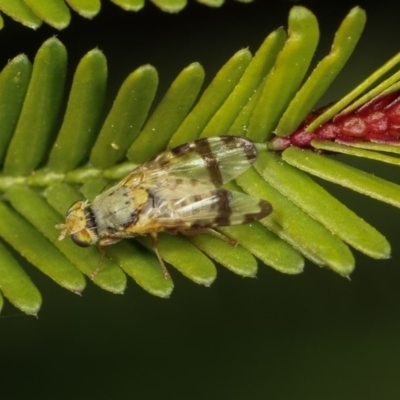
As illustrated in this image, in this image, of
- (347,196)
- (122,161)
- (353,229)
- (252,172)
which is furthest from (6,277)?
(347,196)

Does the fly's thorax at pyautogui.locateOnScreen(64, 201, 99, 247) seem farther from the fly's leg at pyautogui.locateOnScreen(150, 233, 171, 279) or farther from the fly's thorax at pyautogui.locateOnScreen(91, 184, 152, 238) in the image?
the fly's leg at pyautogui.locateOnScreen(150, 233, 171, 279)

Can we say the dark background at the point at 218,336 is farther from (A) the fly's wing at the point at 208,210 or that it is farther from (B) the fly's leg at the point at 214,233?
(B) the fly's leg at the point at 214,233

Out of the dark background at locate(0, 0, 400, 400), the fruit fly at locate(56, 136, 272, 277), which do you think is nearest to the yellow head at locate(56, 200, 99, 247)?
the fruit fly at locate(56, 136, 272, 277)

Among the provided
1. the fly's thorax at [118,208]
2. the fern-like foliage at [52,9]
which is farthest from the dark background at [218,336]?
the fern-like foliage at [52,9]

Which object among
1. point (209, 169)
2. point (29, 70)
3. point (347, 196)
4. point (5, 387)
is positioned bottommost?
point (5, 387)

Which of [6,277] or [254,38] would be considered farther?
Result: [254,38]

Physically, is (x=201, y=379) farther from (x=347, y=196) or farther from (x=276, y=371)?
(x=347, y=196)

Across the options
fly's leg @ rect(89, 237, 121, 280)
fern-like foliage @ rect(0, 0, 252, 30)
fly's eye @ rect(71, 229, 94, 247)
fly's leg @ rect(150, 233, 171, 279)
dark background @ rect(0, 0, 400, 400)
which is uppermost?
fern-like foliage @ rect(0, 0, 252, 30)

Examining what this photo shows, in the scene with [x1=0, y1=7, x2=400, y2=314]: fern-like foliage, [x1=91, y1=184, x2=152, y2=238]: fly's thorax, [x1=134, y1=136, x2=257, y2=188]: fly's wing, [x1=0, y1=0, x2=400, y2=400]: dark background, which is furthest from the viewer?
[x1=0, y1=0, x2=400, y2=400]: dark background
